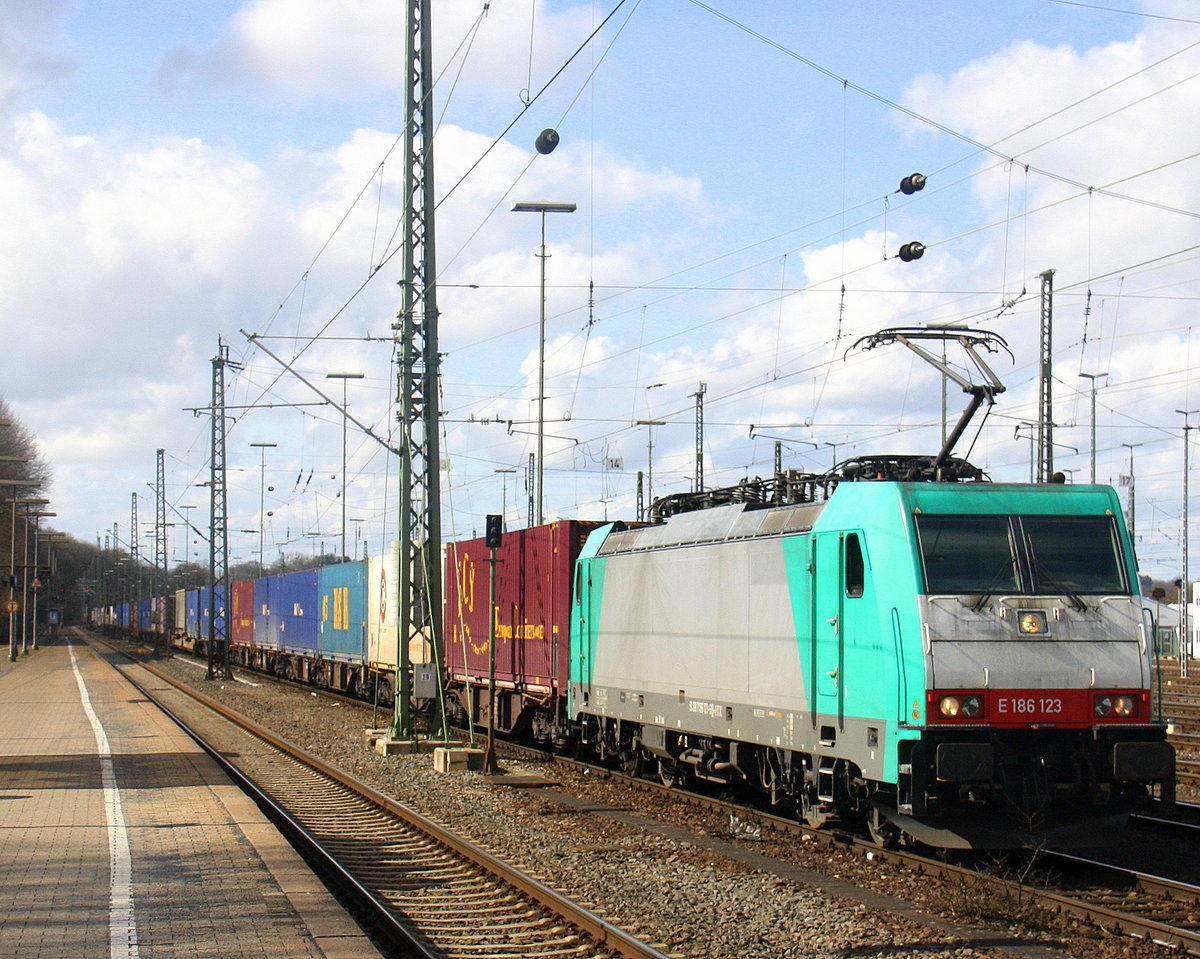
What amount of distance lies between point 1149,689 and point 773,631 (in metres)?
3.57

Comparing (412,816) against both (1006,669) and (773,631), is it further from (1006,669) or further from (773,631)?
(1006,669)

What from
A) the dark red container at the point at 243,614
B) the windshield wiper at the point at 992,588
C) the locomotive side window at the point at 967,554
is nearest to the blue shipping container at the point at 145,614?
the dark red container at the point at 243,614

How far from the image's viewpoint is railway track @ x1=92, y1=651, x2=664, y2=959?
8.94 m

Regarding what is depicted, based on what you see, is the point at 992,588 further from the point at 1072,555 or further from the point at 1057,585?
the point at 1072,555

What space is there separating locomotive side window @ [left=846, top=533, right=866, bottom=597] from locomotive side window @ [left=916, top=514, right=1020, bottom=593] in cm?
67

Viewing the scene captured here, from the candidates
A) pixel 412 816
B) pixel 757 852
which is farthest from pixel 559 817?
pixel 757 852

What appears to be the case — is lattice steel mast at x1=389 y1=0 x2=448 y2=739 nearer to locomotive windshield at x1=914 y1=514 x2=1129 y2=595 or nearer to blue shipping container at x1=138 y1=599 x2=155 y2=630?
locomotive windshield at x1=914 y1=514 x2=1129 y2=595

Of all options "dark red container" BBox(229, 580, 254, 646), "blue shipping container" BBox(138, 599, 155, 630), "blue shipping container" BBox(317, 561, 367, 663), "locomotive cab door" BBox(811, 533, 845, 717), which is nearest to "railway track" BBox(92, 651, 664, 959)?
"locomotive cab door" BBox(811, 533, 845, 717)

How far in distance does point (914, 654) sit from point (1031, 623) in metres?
1.09

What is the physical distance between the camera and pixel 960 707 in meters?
10.6

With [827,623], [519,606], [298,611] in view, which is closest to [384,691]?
[519,606]

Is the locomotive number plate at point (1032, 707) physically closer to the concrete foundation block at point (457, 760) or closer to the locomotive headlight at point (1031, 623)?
the locomotive headlight at point (1031, 623)

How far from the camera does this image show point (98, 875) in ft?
34.3

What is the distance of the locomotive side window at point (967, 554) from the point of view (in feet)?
35.9
